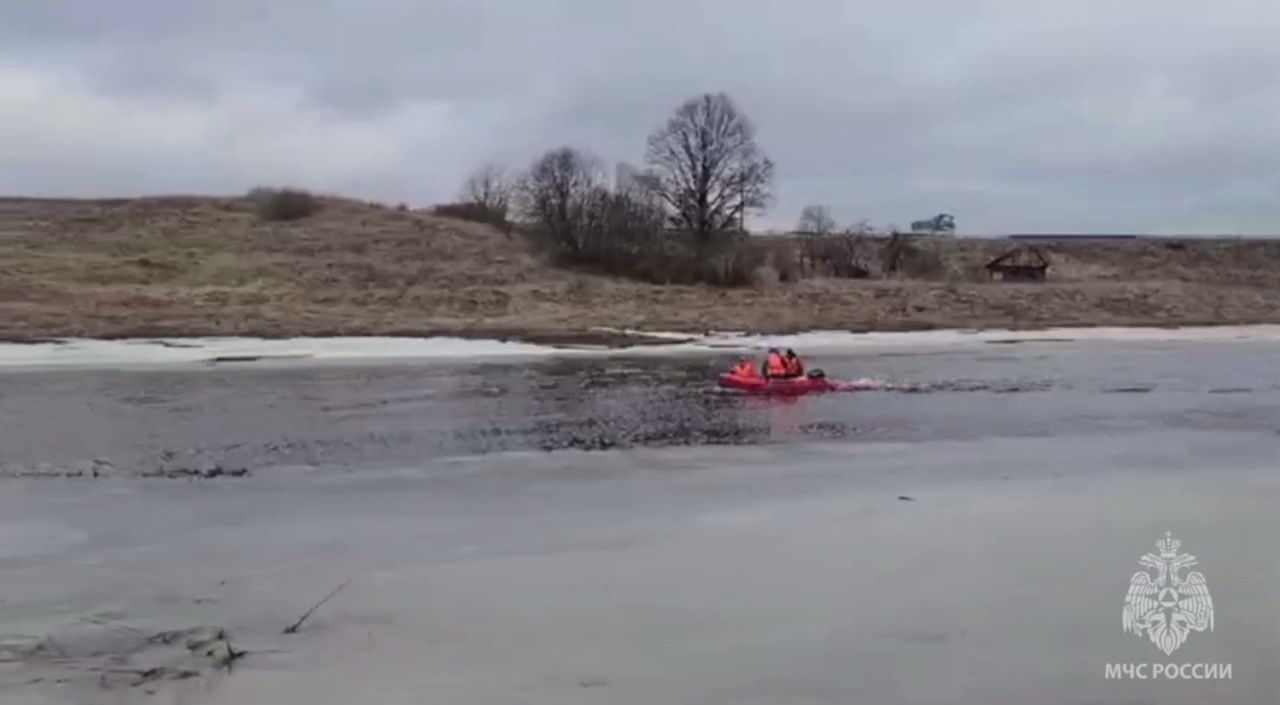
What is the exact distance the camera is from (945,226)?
123562 millimetres

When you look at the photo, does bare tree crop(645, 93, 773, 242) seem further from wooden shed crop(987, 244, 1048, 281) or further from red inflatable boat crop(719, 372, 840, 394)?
red inflatable boat crop(719, 372, 840, 394)

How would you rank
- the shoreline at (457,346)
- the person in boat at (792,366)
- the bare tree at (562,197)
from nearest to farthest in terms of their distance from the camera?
the person in boat at (792,366), the shoreline at (457,346), the bare tree at (562,197)

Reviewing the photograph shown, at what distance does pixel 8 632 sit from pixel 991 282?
6320 cm

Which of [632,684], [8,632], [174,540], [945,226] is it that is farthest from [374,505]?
[945,226]

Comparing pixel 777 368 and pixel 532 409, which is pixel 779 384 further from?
pixel 532 409

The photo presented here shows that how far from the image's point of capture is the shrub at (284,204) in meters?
72.0

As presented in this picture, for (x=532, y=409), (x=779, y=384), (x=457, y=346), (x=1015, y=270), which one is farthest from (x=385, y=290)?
(x=1015, y=270)

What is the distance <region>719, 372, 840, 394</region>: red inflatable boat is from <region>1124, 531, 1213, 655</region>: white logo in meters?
15.3

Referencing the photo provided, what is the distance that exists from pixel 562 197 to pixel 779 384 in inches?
1917

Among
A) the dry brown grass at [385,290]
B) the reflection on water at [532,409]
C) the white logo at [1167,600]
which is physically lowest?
the reflection on water at [532,409]

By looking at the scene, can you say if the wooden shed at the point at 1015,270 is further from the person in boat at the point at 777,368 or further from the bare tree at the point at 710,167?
the person in boat at the point at 777,368

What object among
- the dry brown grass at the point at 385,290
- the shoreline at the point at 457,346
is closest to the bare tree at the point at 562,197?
the dry brown grass at the point at 385,290

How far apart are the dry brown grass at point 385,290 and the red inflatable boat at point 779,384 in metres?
17.8

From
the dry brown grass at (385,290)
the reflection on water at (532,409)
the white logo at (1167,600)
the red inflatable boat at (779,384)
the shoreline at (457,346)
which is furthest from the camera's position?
the dry brown grass at (385,290)
